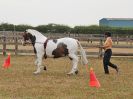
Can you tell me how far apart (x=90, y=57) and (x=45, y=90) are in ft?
58.5

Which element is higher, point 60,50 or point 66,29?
point 60,50

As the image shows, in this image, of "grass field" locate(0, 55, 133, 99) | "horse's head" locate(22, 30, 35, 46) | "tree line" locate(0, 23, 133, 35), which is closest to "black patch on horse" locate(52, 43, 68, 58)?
"horse's head" locate(22, 30, 35, 46)

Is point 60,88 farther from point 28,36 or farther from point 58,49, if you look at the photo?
point 28,36

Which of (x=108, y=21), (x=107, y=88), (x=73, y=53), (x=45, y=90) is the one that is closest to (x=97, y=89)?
(x=107, y=88)

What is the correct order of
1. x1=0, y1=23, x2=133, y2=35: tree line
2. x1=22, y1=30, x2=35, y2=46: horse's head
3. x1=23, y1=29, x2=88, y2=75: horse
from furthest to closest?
x1=0, y1=23, x2=133, y2=35: tree line
x1=22, y1=30, x2=35, y2=46: horse's head
x1=23, y1=29, x2=88, y2=75: horse

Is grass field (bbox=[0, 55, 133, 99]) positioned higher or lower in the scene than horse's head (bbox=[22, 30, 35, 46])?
lower

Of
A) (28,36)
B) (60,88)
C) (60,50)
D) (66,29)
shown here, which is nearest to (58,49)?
(60,50)

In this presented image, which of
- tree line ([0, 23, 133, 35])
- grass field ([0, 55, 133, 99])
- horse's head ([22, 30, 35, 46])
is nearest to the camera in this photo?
grass field ([0, 55, 133, 99])

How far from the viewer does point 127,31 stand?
76250mm

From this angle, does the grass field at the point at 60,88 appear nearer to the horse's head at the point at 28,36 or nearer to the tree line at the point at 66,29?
the horse's head at the point at 28,36

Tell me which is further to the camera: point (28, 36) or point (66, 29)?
point (66, 29)

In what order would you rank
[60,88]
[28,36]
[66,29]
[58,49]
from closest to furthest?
1. [60,88]
2. [58,49]
3. [28,36]
4. [66,29]

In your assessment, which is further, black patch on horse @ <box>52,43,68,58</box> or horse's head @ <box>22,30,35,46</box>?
horse's head @ <box>22,30,35,46</box>

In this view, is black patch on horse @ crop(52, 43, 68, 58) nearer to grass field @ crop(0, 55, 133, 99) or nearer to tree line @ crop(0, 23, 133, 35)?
grass field @ crop(0, 55, 133, 99)
